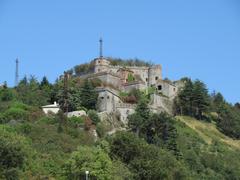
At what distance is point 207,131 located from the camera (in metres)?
86.9

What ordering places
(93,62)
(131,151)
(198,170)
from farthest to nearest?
(93,62), (198,170), (131,151)

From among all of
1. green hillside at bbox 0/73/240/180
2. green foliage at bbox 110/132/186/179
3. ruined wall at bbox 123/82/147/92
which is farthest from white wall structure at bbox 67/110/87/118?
green foliage at bbox 110/132/186/179

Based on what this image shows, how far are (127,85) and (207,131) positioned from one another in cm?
941

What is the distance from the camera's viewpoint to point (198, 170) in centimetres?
7344

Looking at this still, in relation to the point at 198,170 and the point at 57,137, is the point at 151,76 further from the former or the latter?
the point at 57,137

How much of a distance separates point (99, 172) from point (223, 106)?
135 feet

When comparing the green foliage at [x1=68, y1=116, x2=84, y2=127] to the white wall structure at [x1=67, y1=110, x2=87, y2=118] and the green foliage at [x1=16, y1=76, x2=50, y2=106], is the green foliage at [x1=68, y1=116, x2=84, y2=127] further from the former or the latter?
the green foliage at [x1=16, y1=76, x2=50, y2=106]

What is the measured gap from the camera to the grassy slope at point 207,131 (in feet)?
280

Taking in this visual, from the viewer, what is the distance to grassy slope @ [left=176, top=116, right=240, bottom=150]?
85213 mm

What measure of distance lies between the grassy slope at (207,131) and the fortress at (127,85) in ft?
7.87

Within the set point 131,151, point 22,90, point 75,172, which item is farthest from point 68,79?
point 75,172

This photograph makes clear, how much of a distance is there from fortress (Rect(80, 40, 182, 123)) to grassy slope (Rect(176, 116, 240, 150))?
7.87 ft

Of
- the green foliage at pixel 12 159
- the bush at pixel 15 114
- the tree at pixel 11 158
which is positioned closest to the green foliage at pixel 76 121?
the bush at pixel 15 114

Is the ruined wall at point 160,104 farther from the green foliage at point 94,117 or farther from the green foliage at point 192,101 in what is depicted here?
the green foliage at point 94,117
